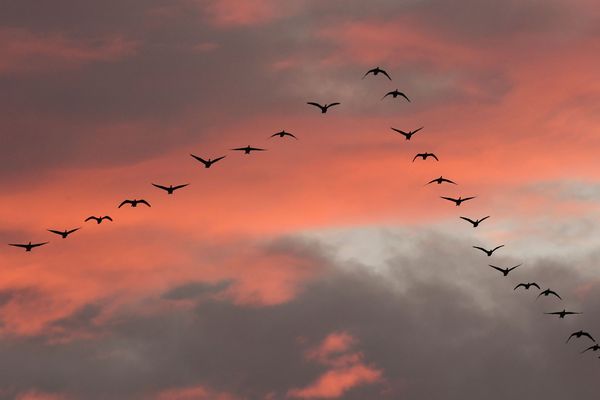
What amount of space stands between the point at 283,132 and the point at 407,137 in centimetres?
2246

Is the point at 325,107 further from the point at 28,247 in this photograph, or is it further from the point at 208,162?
the point at 28,247

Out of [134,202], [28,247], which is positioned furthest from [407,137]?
[28,247]

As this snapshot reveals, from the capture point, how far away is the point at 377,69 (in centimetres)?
15912

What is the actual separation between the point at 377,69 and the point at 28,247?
71202mm

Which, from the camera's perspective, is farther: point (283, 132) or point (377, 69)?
point (283, 132)

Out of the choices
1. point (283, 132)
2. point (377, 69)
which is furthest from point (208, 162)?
point (377, 69)

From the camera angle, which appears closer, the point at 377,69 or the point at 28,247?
the point at 377,69

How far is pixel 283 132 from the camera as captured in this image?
563ft

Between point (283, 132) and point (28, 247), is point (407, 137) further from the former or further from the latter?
point (28, 247)

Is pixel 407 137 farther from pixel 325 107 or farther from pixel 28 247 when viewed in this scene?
pixel 28 247

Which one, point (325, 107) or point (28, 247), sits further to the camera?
point (28, 247)

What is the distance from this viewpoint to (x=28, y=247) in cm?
18100

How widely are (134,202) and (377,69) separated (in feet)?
165

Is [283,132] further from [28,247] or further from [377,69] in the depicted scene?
[28,247]
